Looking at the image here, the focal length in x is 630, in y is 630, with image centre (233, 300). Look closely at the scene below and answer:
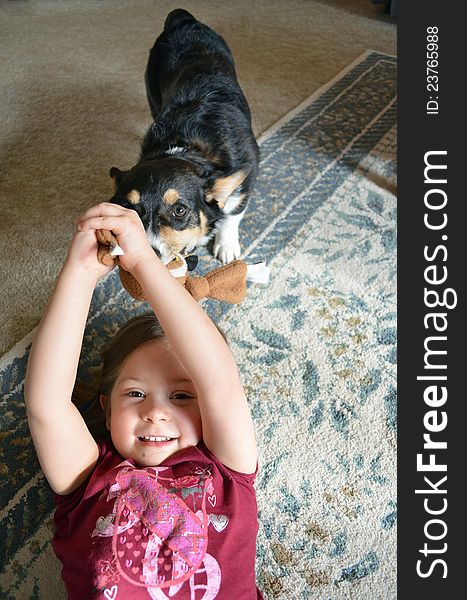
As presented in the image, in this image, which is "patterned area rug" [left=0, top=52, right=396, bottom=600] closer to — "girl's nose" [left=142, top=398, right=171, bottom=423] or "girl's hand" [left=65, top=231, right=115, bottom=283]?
"girl's nose" [left=142, top=398, right=171, bottom=423]

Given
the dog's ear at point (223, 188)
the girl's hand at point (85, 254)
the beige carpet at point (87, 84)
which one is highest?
the beige carpet at point (87, 84)

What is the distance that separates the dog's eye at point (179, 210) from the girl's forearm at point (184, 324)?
630mm

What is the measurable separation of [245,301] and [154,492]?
2.45 ft

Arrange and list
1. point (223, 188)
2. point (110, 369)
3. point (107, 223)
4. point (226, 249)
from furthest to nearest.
→ point (226, 249), point (223, 188), point (110, 369), point (107, 223)

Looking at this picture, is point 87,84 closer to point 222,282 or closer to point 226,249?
point 226,249

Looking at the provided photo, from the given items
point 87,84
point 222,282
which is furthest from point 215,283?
point 87,84

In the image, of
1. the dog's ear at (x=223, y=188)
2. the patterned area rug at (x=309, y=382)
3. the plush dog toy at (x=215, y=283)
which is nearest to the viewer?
the patterned area rug at (x=309, y=382)

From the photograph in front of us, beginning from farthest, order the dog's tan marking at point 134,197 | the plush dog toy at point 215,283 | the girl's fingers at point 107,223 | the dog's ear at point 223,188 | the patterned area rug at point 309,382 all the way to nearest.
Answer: the dog's ear at point 223,188 → the dog's tan marking at point 134,197 → the plush dog toy at point 215,283 → the patterned area rug at point 309,382 → the girl's fingers at point 107,223

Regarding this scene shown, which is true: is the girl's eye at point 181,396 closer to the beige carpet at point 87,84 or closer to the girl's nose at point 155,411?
the girl's nose at point 155,411

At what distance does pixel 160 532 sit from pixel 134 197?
87cm

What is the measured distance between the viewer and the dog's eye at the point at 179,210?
1.66 m

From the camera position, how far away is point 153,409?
112 centimetres

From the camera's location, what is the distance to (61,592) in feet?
3.86

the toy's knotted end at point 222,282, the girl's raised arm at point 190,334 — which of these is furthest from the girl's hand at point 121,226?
the toy's knotted end at point 222,282
